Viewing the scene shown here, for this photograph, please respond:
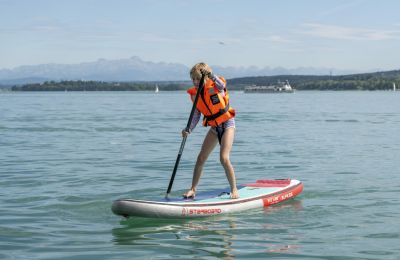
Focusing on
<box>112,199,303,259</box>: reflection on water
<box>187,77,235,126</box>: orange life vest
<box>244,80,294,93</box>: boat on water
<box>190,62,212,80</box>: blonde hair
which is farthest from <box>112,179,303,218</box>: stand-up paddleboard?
<box>244,80,294,93</box>: boat on water

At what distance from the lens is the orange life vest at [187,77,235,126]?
10.5 metres

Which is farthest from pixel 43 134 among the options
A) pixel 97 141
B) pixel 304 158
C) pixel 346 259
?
pixel 346 259

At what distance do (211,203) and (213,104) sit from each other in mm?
1532

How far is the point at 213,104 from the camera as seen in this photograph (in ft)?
34.7

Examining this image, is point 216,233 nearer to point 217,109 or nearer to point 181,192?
point 217,109

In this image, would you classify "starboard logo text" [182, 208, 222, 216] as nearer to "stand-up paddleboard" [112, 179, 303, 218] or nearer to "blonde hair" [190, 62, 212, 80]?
"stand-up paddleboard" [112, 179, 303, 218]

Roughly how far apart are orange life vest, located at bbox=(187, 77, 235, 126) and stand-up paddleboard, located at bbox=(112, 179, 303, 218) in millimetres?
1261

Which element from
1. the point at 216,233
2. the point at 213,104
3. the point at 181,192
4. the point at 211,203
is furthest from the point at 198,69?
the point at 181,192

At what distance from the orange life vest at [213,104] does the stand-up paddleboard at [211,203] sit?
4.14ft

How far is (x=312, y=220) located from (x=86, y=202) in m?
4.07

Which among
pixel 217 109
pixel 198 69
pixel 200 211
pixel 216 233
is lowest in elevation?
pixel 216 233

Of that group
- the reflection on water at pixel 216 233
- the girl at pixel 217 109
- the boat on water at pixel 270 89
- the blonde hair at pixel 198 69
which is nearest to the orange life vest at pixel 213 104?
the girl at pixel 217 109

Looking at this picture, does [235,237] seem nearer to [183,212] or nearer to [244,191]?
[183,212]

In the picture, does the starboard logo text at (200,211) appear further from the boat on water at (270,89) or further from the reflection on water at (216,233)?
the boat on water at (270,89)
